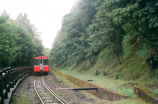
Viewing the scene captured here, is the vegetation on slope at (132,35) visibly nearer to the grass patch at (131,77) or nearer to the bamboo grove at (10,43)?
the grass patch at (131,77)

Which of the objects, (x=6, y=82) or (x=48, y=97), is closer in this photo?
(x=6, y=82)

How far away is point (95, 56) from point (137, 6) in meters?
15.4

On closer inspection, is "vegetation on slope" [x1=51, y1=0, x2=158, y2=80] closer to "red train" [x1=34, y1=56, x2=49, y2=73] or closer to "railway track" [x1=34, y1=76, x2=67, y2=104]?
"railway track" [x1=34, y1=76, x2=67, y2=104]

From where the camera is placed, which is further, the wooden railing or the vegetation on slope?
the vegetation on slope

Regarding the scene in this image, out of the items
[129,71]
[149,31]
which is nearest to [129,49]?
[149,31]

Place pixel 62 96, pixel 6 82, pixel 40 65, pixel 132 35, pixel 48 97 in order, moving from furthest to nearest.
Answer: pixel 40 65 < pixel 132 35 < pixel 62 96 < pixel 48 97 < pixel 6 82

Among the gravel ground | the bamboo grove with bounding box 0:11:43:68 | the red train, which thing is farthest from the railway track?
the red train

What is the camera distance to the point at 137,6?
8430 millimetres

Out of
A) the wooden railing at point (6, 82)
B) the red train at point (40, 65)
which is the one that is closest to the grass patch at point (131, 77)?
the wooden railing at point (6, 82)

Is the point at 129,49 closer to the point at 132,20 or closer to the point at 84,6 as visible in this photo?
the point at 132,20

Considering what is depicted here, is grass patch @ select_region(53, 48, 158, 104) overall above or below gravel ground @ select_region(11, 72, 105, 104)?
above

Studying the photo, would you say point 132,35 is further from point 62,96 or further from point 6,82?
point 6,82

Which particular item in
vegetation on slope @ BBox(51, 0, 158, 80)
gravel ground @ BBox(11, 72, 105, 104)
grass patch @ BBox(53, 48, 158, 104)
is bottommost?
gravel ground @ BBox(11, 72, 105, 104)

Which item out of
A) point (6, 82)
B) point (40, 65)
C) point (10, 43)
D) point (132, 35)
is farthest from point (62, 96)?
point (10, 43)
